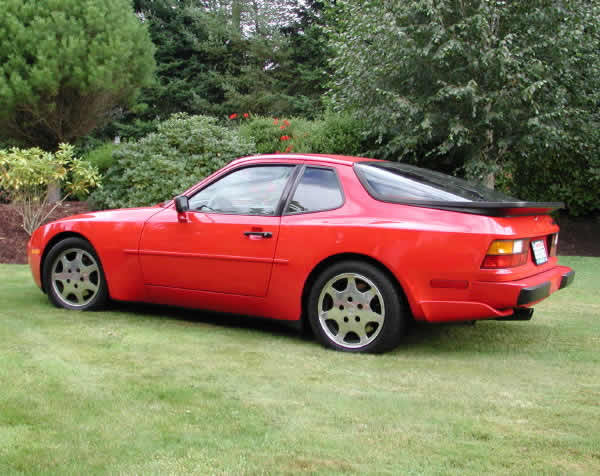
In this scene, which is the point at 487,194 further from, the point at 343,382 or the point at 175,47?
the point at 175,47

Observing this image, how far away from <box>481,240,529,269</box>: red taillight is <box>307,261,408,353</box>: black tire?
0.67m

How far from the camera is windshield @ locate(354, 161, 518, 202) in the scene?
5082 mm

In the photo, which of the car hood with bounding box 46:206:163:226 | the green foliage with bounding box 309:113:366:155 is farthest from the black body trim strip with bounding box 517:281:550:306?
the green foliage with bounding box 309:113:366:155

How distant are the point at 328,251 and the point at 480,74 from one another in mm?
8669

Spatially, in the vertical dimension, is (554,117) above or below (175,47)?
below

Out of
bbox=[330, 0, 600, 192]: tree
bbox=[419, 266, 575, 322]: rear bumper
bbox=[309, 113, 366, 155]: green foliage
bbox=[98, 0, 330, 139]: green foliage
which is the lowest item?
bbox=[419, 266, 575, 322]: rear bumper

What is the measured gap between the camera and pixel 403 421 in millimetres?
3543

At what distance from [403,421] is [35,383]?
2078 millimetres

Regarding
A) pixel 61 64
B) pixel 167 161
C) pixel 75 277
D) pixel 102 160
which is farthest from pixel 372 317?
pixel 61 64

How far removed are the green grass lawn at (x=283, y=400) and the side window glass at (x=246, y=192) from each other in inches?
39.4

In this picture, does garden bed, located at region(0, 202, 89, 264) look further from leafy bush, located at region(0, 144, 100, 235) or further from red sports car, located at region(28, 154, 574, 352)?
red sports car, located at region(28, 154, 574, 352)

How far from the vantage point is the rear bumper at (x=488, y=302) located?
4711mm

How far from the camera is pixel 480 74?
1266 centimetres

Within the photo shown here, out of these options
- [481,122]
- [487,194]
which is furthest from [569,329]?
[481,122]
